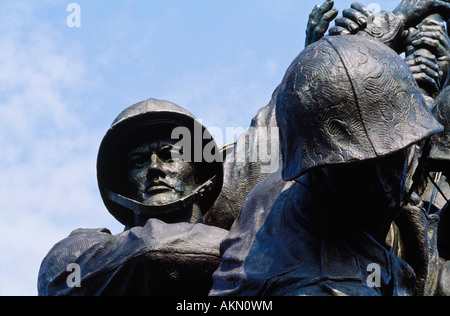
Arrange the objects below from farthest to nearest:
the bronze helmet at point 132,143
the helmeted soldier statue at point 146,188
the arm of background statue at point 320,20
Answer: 1. the arm of background statue at point 320,20
2. the bronze helmet at point 132,143
3. the helmeted soldier statue at point 146,188

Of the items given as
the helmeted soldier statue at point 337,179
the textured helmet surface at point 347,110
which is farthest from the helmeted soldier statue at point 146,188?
the textured helmet surface at point 347,110

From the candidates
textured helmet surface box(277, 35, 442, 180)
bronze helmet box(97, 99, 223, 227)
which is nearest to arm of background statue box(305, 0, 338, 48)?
bronze helmet box(97, 99, 223, 227)

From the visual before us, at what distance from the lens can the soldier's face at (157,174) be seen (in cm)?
917

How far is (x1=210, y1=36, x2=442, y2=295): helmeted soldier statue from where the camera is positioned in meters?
5.90

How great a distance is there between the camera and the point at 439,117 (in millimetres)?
7836

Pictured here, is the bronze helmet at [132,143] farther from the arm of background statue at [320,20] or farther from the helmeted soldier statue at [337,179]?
the helmeted soldier statue at [337,179]

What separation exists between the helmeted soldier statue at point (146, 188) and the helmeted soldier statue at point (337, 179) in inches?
39.1

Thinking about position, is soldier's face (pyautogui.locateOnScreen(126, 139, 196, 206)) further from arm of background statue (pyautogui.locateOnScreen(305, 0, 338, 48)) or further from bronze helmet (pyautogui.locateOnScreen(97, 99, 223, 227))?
arm of background statue (pyautogui.locateOnScreen(305, 0, 338, 48))

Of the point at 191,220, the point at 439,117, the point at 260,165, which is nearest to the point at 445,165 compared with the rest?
the point at 439,117

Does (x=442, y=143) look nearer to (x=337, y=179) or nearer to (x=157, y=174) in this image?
(x=337, y=179)

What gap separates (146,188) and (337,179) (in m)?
3.21

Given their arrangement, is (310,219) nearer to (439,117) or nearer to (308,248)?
(308,248)

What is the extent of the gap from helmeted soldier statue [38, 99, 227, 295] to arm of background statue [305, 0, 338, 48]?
1.08 m

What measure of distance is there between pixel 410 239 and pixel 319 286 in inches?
43.9
